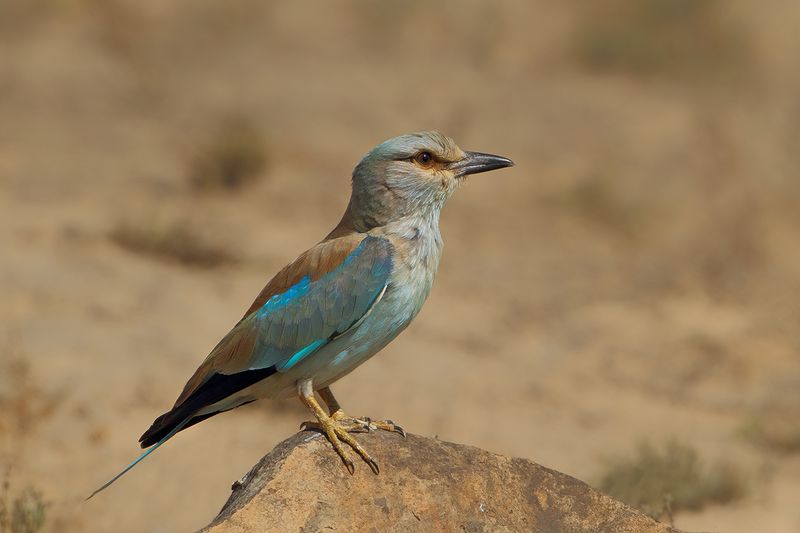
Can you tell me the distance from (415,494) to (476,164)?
1754mm

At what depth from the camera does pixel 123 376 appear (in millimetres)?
9398

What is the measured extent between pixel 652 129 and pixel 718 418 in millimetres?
6580

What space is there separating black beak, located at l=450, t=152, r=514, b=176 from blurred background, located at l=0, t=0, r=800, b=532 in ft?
6.63

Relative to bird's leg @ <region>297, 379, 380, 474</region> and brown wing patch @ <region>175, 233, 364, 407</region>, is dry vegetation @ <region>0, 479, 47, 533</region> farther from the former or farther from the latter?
bird's leg @ <region>297, 379, 380, 474</region>

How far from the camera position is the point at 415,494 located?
452 centimetres

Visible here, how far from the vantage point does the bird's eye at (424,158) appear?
5469mm

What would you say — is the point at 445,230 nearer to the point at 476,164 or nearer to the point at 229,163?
the point at 229,163

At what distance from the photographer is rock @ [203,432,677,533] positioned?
4.34 metres

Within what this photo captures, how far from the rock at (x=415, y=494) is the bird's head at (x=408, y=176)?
108 centimetres

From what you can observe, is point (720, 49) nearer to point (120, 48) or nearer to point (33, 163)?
point (120, 48)

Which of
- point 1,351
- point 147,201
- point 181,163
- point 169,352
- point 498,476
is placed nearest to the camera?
point 498,476

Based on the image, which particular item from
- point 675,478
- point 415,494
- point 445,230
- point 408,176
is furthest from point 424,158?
point 445,230

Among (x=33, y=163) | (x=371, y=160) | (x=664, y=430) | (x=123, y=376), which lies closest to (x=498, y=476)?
(x=371, y=160)

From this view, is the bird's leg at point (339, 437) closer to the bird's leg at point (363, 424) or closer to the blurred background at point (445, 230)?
the bird's leg at point (363, 424)
